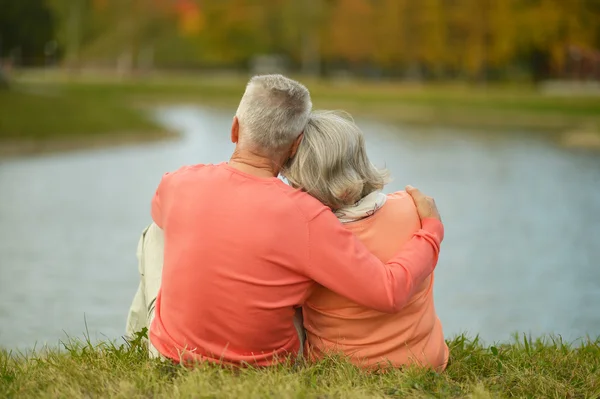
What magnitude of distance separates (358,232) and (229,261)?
0.49 meters

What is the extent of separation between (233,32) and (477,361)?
65.8 m

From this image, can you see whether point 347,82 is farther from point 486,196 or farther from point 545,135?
point 486,196

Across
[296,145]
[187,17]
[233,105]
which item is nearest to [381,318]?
[296,145]

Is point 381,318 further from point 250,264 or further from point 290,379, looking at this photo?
point 250,264

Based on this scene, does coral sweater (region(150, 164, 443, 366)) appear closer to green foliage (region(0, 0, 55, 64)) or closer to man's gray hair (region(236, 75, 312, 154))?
man's gray hair (region(236, 75, 312, 154))

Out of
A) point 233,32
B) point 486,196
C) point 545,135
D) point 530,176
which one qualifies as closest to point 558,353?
point 486,196

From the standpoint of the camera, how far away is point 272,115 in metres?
3.32

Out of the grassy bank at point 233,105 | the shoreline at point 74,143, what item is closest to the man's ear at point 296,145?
the shoreline at point 74,143

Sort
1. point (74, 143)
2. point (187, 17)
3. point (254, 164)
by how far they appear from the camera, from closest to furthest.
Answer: point (254, 164), point (74, 143), point (187, 17)

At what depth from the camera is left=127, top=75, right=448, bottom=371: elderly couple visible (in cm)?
330

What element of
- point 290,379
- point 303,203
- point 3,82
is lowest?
point 3,82

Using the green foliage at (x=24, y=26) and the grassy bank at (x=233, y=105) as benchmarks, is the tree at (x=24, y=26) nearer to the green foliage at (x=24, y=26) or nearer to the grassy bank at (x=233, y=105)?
the green foliage at (x=24, y=26)

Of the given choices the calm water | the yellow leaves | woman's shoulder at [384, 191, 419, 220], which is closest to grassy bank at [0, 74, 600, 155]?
the calm water

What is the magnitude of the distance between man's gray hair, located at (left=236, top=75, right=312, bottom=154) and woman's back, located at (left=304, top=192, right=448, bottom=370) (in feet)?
1.41
